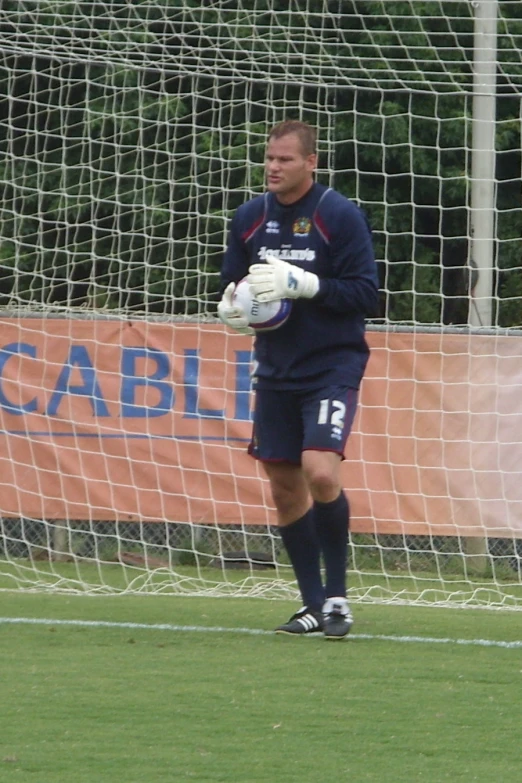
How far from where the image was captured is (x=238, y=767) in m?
3.83

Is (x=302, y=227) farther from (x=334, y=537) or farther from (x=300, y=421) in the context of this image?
(x=334, y=537)

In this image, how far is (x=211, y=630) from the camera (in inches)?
238

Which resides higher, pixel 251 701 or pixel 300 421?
pixel 300 421

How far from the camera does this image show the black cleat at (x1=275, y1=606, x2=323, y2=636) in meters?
5.90

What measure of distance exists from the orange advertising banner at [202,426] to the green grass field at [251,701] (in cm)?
281

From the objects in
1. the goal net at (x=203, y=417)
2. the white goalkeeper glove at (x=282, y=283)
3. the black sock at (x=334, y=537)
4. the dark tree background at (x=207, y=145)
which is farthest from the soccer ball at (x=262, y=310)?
the goal net at (x=203, y=417)

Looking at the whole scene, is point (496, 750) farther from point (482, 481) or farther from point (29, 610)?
point (482, 481)

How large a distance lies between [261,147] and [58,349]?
1861mm

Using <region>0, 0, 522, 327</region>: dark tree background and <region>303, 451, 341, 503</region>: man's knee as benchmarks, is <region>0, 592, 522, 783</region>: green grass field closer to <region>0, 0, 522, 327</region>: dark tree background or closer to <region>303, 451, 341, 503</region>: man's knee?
<region>303, 451, 341, 503</region>: man's knee

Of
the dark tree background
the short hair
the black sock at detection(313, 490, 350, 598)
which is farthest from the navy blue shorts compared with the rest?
the dark tree background

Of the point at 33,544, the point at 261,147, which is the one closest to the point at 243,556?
the point at 33,544

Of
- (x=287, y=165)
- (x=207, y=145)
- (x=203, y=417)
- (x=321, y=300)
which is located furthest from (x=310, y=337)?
(x=207, y=145)

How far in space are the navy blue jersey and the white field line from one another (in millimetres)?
1014

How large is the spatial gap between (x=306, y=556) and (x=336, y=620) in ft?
1.12
